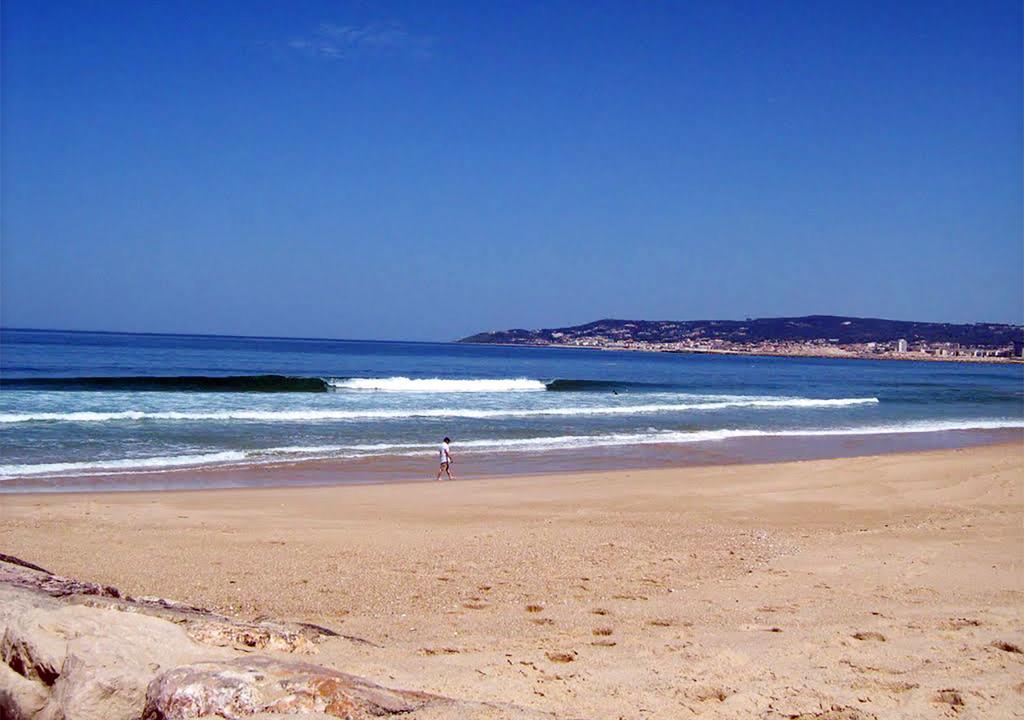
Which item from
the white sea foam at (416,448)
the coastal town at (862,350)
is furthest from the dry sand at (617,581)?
the coastal town at (862,350)

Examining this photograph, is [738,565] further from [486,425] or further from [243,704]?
[486,425]

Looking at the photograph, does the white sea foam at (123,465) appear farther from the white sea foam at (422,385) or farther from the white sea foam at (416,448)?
the white sea foam at (422,385)

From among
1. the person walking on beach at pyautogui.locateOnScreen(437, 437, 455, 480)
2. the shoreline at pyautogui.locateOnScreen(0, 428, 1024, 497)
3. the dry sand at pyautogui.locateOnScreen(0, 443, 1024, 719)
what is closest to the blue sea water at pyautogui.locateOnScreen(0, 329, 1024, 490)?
the shoreline at pyautogui.locateOnScreen(0, 428, 1024, 497)

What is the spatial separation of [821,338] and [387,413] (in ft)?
504

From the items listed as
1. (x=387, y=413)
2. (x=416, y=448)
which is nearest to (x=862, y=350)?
(x=387, y=413)

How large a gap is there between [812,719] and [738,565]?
412 centimetres

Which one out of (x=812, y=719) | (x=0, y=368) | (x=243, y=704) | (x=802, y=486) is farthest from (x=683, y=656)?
(x=0, y=368)

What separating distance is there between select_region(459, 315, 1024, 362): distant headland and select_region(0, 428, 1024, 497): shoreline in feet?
430

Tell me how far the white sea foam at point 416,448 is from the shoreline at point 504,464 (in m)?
0.36

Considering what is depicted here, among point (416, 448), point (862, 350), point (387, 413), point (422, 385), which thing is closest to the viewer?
point (416, 448)

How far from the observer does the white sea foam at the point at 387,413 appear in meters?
23.0

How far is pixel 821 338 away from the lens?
16750cm

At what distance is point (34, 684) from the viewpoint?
3672 mm

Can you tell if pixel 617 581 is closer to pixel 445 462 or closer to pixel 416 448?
pixel 445 462
